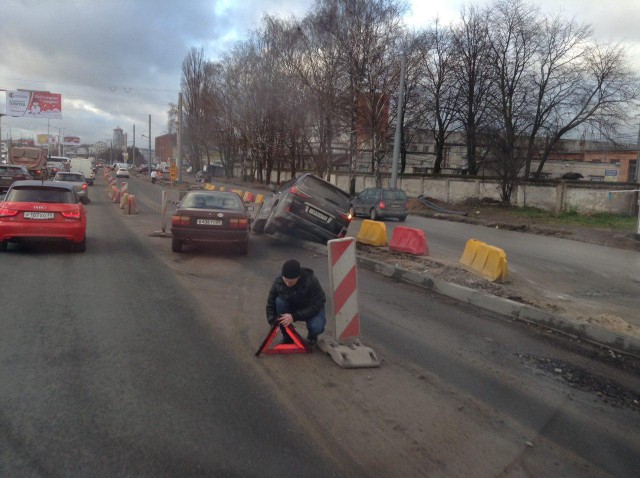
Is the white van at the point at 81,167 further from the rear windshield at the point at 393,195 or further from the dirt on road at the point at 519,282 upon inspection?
the dirt on road at the point at 519,282

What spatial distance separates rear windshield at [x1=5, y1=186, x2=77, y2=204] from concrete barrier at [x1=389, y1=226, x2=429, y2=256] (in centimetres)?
710

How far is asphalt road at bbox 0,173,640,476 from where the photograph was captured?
11.2ft

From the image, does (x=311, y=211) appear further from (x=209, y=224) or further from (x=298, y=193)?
(x=209, y=224)

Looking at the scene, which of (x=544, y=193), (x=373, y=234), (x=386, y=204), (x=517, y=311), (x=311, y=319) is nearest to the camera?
(x=311, y=319)

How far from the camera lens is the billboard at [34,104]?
46.3 metres

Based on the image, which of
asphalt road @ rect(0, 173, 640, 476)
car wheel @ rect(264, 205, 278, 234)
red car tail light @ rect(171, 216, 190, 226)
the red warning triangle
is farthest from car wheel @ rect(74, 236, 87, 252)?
the red warning triangle

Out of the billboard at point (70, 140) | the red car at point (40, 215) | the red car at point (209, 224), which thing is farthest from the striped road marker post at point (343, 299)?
the billboard at point (70, 140)

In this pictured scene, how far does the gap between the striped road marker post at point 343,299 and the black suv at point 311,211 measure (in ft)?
23.3

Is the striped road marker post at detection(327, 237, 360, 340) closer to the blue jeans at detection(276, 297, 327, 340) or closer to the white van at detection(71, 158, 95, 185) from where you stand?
the blue jeans at detection(276, 297, 327, 340)

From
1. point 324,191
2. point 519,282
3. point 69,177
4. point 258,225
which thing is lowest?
point 519,282

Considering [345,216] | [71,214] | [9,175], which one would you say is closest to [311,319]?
[71,214]

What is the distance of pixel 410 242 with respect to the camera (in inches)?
482

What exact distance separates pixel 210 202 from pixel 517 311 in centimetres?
687

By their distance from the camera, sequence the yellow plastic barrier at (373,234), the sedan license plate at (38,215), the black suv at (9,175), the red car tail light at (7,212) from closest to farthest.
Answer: the red car tail light at (7,212), the sedan license plate at (38,215), the yellow plastic barrier at (373,234), the black suv at (9,175)
